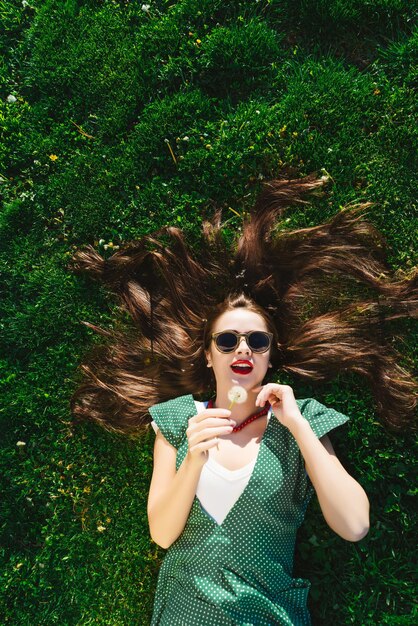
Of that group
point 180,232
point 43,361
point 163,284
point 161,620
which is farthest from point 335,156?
point 161,620

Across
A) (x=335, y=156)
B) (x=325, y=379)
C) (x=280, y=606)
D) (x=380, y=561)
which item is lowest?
(x=380, y=561)

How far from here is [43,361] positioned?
4.76 m

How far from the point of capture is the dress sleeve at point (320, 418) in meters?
3.84

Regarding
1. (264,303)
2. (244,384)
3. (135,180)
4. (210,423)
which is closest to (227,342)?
(244,384)

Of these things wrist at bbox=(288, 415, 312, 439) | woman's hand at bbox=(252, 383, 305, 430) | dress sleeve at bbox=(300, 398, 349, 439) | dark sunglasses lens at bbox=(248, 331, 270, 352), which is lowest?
dress sleeve at bbox=(300, 398, 349, 439)

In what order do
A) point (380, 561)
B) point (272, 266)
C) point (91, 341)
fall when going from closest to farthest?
1. point (380, 561)
2. point (272, 266)
3. point (91, 341)

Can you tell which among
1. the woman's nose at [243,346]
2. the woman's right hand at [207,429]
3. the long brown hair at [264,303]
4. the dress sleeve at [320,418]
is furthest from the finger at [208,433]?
the long brown hair at [264,303]

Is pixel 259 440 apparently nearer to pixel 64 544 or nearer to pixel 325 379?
pixel 325 379

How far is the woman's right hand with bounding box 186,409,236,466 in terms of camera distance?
A: 11.1 ft

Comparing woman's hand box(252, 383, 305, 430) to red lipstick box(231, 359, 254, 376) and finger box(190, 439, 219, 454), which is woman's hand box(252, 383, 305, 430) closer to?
red lipstick box(231, 359, 254, 376)

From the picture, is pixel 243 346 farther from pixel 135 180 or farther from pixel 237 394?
pixel 135 180

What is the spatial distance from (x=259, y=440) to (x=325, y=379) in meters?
0.73

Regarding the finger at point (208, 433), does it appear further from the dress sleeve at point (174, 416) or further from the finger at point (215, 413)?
the dress sleeve at point (174, 416)

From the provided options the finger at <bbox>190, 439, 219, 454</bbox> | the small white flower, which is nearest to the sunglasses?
the small white flower
